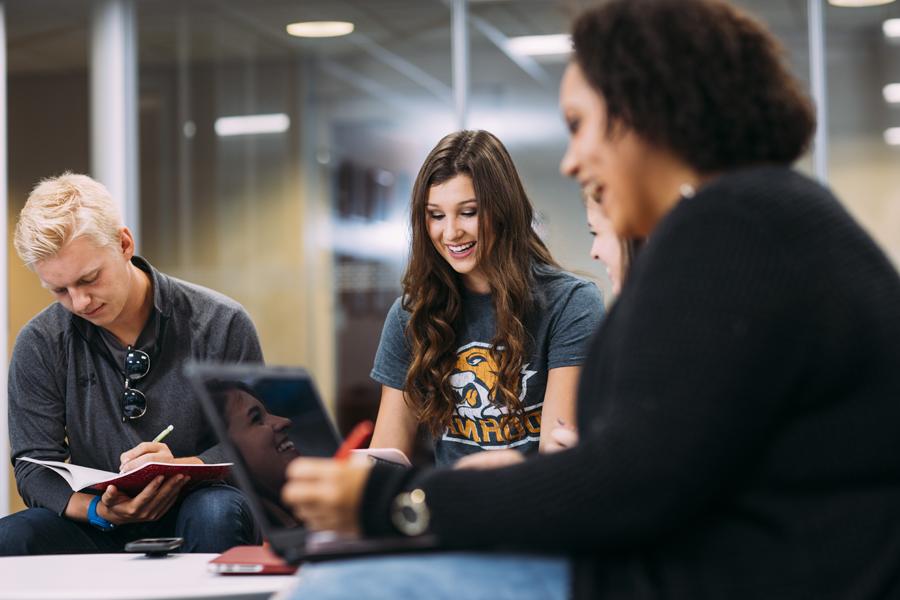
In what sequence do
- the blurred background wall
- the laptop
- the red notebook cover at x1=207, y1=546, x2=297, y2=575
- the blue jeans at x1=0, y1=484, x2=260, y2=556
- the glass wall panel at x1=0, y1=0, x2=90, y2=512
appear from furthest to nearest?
the glass wall panel at x1=0, y1=0, x2=90, y2=512
the blurred background wall
the blue jeans at x1=0, y1=484, x2=260, y2=556
the red notebook cover at x1=207, y1=546, x2=297, y2=575
the laptop

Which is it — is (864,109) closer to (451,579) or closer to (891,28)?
(891,28)

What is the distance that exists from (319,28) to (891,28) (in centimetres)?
271

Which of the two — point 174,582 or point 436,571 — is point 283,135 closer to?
point 174,582

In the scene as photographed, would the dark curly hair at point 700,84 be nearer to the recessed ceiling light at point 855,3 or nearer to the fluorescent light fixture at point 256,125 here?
the recessed ceiling light at point 855,3

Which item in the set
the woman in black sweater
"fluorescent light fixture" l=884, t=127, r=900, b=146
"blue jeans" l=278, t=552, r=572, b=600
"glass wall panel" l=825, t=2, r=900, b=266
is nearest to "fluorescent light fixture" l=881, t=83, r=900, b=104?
"glass wall panel" l=825, t=2, r=900, b=266

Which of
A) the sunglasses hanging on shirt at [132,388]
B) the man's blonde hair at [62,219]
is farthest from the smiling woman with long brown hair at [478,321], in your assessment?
the man's blonde hair at [62,219]

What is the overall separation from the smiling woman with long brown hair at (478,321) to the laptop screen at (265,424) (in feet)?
3.18

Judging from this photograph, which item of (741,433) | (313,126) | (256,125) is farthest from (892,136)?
(741,433)

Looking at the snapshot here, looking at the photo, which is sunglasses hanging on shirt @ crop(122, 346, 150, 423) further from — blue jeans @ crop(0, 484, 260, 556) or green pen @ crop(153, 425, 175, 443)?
blue jeans @ crop(0, 484, 260, 556)

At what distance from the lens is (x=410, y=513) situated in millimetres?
1186

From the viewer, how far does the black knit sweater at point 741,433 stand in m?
1.09

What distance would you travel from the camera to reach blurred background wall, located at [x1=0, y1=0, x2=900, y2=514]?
520cm

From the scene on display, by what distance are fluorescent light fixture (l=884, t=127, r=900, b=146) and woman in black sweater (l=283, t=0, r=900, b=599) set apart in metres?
4.22

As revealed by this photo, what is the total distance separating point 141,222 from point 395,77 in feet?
4.90
